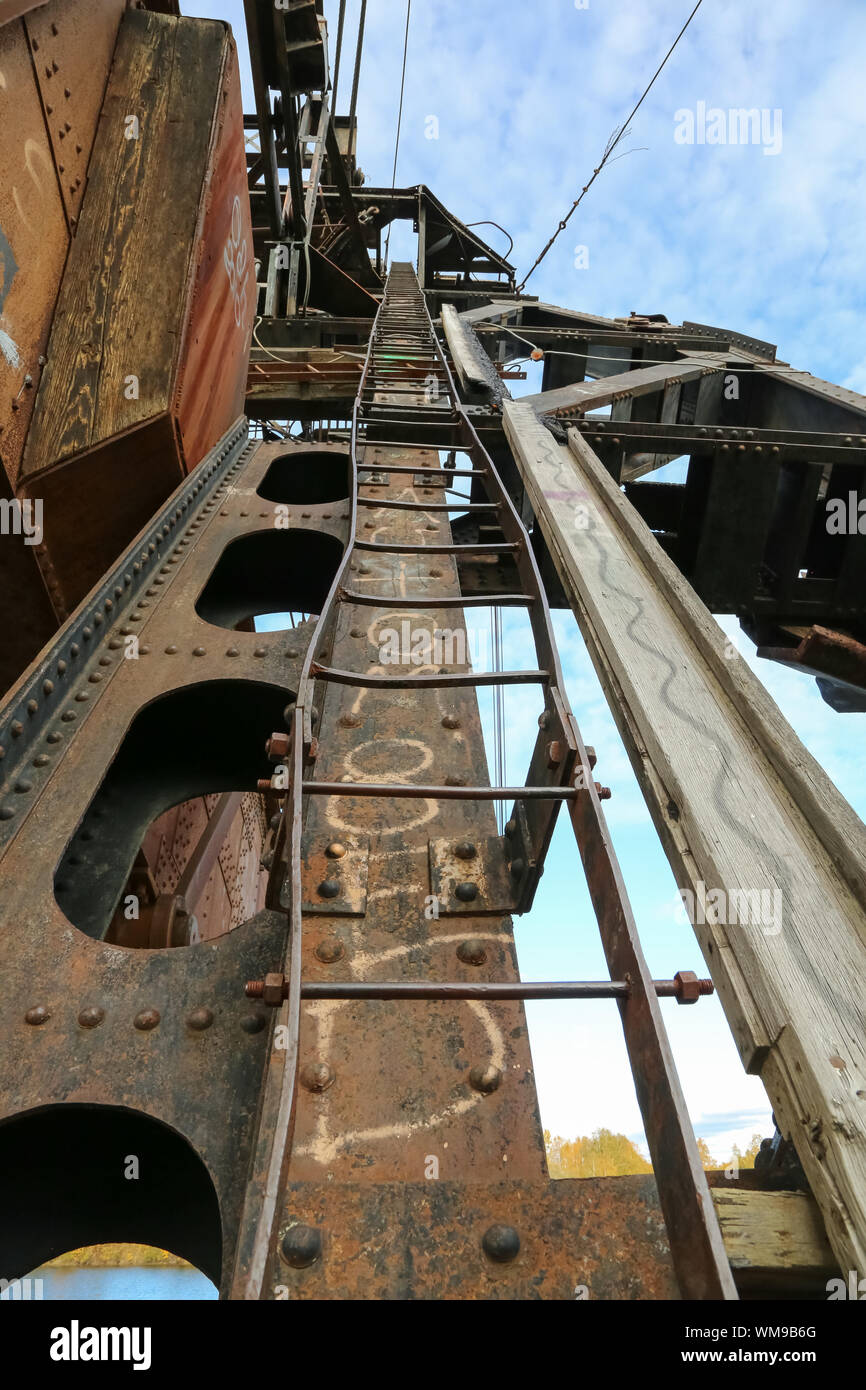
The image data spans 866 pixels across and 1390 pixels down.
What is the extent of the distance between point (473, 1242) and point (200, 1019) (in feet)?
2.85

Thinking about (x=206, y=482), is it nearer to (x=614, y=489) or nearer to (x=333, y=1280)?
(x=614, y=489)

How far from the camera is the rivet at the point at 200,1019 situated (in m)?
1.97

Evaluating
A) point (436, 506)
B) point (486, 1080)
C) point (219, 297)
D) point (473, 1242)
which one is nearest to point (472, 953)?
point (486, 1080)

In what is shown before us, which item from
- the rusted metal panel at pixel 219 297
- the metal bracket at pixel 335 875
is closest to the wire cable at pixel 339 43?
the rusted metal panel at pixel 219 297

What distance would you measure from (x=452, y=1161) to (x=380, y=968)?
1.69 feet

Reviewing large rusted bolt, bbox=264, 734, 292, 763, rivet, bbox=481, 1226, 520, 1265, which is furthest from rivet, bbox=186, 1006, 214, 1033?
rivet, bbox=481, 1226, 520, 1265

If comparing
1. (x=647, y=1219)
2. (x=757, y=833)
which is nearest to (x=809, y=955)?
(x=757, y=833)

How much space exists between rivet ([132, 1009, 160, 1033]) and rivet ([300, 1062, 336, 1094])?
1.47ft

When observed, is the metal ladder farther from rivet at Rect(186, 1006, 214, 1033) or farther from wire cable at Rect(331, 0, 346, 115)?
wire cable at Rect(331, 0, 346, 115)

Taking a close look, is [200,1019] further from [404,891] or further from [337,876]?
[404,891]

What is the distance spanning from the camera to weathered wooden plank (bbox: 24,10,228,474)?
3873 millimetres

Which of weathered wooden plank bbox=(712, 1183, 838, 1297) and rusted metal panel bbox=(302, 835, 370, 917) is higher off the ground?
rusted metal panel bbox=(302, 835, 370, 917)
